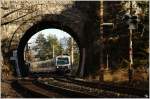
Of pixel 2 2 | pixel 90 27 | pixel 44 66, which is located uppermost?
pixel 2 2

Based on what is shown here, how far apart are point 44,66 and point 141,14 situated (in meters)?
32.0

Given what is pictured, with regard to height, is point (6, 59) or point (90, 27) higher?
point (90, 27)

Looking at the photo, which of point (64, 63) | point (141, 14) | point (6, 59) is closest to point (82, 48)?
point (6, 59)

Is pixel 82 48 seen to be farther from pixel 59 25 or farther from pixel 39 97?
pixel 39 97

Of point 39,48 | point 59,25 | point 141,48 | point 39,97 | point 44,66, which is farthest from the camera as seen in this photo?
point 39,48

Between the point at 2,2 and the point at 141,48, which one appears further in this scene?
the point at 2,2

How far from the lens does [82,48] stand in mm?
34344

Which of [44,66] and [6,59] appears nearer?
[6,59]

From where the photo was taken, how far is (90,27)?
1337 inches

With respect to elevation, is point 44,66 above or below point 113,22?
below

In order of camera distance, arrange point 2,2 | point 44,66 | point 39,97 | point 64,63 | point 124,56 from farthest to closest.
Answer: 1. point 44,66
2. point 64,63
3. point 2,2
4. point 124,56
5. point 39,97

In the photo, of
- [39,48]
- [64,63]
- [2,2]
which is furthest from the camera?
[39,48]

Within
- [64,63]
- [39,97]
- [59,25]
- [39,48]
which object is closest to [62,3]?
[59,25]

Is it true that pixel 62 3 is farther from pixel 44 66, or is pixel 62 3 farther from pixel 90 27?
pixel 44 66
